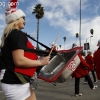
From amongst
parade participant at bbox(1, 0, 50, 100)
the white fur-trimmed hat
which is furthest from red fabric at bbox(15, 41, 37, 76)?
the white fur-trimmed hat

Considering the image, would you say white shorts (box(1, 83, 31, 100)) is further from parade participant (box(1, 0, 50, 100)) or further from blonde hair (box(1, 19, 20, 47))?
blonde hair (box(1, 19, 20, 47))

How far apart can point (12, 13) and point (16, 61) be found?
0.61 m

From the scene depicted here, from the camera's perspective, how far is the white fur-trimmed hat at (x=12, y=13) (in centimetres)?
251

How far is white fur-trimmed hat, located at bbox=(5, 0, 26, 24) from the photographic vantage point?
251 cm

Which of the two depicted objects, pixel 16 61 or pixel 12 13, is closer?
pixel 16 61

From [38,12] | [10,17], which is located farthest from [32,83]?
[38,12]

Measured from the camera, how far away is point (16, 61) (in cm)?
227

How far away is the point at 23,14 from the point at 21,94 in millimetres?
906

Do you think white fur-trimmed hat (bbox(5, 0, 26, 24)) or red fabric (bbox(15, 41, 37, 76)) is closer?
red fabric (bbox(15, 41, 37, 76))

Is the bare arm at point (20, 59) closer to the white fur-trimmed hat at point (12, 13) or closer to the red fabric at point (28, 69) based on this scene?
the red fabric at point (28, 69)

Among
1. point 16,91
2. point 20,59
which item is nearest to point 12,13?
point 20,59

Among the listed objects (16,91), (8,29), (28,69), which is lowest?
(16,91)

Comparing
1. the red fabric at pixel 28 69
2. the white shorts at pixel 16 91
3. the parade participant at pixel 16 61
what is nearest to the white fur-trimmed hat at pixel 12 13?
the parade participant at pixel 16 61

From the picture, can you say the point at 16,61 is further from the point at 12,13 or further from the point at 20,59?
the point at 12,13
